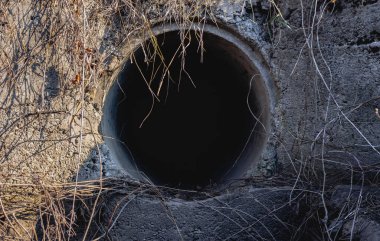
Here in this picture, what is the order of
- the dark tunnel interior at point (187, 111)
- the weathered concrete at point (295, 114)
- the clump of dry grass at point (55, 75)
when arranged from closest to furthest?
the weathered concrete at point (295, 114)
the clump of dry grass at point (55, 75)
the dark tunnel interior at point (187, 111)

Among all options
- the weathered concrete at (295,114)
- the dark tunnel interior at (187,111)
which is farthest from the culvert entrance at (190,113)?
the weathered concrete at (295,114)

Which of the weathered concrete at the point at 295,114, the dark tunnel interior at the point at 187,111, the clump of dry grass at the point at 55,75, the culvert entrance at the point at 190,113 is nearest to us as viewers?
the weathered concrete at the point at 295,114

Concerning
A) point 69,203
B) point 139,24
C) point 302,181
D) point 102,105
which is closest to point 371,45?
point 302,181

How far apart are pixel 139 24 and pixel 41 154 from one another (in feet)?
3.04

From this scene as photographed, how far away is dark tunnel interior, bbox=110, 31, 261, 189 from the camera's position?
3.79 metres

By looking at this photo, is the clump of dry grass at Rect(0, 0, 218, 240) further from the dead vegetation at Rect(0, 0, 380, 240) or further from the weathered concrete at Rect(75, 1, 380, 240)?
the weathered concrete at Rect(75, 1, 380, 240)

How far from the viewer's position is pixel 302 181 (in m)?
3.22

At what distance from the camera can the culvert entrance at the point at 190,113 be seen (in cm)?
356

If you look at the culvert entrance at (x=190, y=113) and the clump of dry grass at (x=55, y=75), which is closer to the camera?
the clump of dry grass at (x=55, y=75)

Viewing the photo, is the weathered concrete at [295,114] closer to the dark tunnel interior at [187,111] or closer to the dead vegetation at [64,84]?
the dead vegetation at [64,84]

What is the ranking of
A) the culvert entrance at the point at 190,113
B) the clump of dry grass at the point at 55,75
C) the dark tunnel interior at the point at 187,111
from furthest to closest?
the dark tunnel interior at the point at 187,111 < the culvert entrance at the point at 190,113 < the clump of dry grass at the point at 55,75

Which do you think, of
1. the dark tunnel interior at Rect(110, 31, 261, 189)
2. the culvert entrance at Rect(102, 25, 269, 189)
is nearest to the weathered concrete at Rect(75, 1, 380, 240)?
the culvert entrance at Rect(102, 25, 269, 189)

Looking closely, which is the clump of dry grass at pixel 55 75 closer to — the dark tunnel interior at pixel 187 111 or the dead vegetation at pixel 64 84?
the dead vegetation at pixel 64 84

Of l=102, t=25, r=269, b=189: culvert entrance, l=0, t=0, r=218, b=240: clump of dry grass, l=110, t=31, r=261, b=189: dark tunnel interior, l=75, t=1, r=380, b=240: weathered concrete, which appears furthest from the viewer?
l=110, t=31, r=261, b=189: dark tunnel interior
